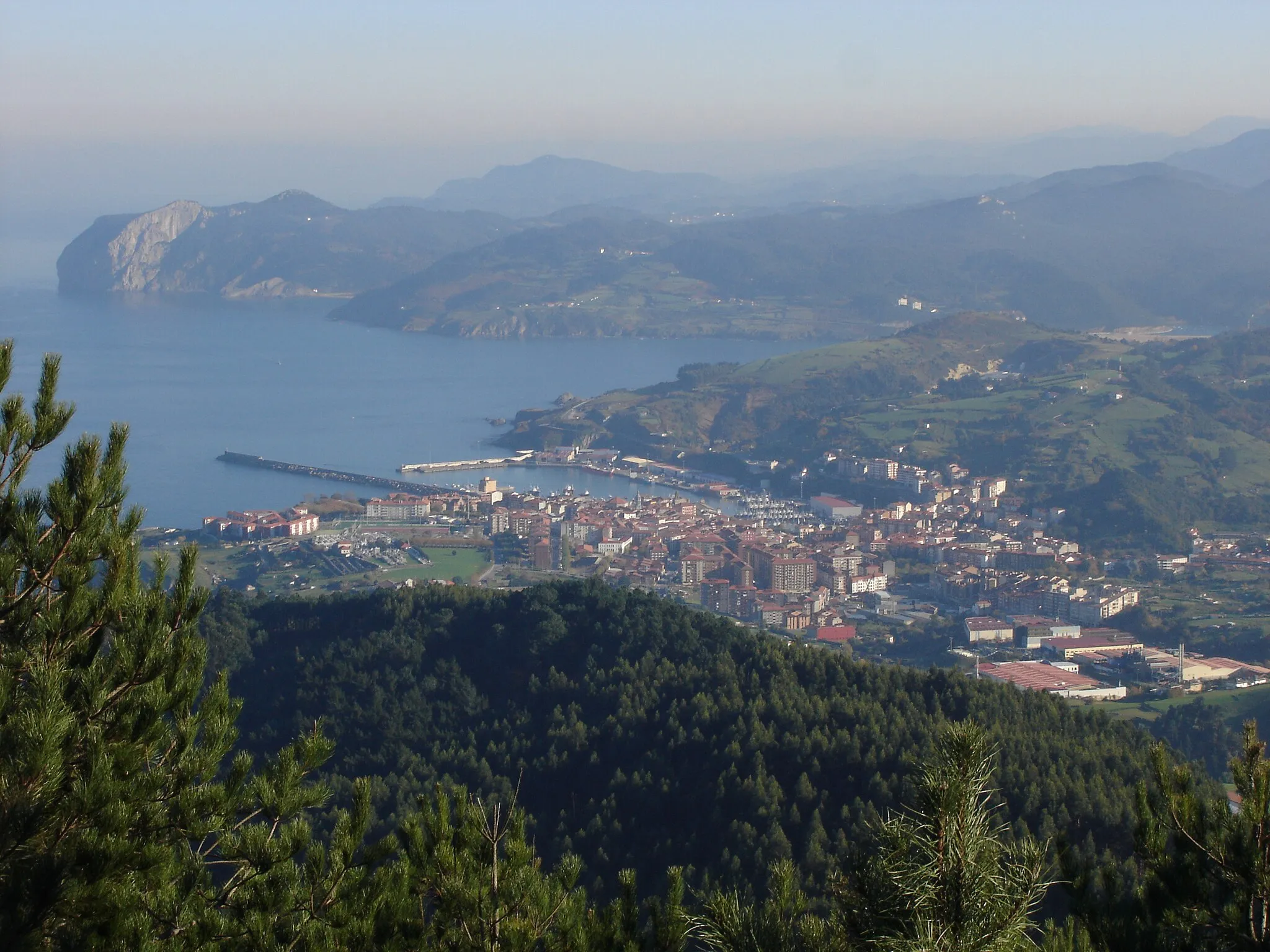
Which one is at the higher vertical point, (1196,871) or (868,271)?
(868,271)

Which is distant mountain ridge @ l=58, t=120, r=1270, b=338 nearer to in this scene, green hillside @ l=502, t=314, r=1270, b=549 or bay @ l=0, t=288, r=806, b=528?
bay @ l=0, t=288, r=806, b=528

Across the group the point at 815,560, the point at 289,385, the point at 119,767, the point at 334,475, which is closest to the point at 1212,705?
the point at 815,560

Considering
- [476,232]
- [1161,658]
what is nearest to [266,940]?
[1161,658]

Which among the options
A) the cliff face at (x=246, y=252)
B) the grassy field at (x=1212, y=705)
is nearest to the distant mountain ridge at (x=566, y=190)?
the cliff face at (x=246, y=252)

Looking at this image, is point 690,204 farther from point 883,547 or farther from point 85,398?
point 883,547

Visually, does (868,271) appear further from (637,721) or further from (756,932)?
(756,932)

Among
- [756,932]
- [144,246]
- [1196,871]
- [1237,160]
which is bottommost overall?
[1196,871]

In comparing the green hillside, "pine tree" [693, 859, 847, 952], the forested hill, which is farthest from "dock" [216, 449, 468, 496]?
"pine tree" [693, 859, 847, 952]
